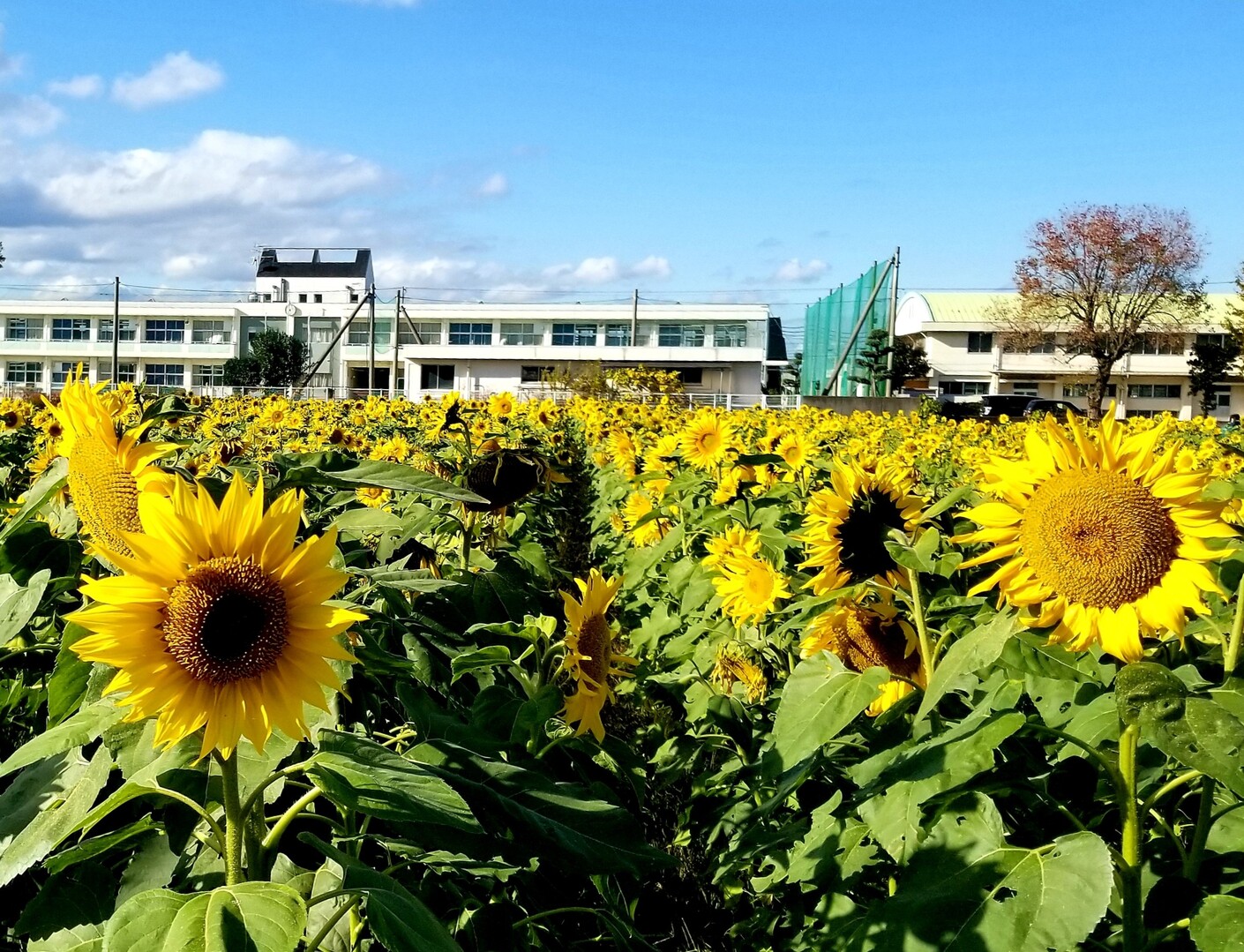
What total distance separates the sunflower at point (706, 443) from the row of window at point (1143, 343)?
49.8 metres

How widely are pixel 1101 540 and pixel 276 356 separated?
71.8 meters

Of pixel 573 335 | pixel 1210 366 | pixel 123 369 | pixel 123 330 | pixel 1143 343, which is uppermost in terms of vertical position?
pixel 573 335

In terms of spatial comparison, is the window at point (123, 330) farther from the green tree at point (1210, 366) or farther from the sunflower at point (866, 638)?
the sunflower at point (866, 638)

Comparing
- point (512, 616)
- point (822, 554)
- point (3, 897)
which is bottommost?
point (3, 897)

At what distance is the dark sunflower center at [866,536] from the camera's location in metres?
2.47

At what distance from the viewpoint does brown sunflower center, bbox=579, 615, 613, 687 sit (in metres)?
2.29

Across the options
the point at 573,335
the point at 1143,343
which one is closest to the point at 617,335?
the point at 573,335

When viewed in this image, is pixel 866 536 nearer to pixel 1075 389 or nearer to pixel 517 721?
pixel 517 721

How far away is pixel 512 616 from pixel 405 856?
29.7 inches

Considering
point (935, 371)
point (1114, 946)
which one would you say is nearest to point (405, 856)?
point (1114, 946)

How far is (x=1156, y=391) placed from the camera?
2633 inches

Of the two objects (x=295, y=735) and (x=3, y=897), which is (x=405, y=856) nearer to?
(x=295, y=735)

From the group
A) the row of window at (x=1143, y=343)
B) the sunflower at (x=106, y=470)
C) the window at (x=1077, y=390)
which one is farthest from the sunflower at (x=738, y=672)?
the window at (x=1077, y=390)

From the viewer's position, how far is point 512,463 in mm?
3320
